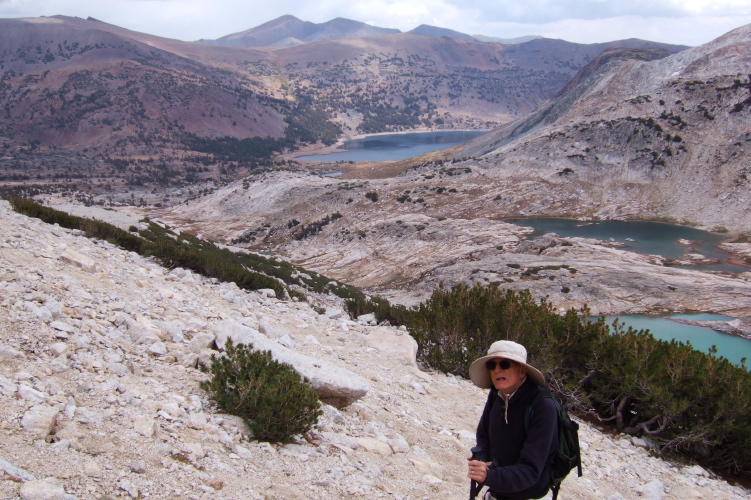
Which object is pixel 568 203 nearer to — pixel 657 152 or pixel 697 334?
pixel 657 152

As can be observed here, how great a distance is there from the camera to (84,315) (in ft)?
22.8

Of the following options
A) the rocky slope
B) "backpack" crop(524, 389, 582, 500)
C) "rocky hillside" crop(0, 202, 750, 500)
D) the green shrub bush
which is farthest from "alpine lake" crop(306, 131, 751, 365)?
"backpack" crop(524, 389, 582, 500)

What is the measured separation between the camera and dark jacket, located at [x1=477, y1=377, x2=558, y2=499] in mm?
3348

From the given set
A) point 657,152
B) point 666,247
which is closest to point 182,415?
point 666,247

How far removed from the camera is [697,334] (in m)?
23.4

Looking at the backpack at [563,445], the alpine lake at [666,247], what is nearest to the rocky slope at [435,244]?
the alpine lake at [666,247]

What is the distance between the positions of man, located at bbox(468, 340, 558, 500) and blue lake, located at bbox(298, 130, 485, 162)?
446 ft

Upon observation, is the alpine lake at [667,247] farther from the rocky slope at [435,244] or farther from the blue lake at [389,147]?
the blue lake at [389,147]

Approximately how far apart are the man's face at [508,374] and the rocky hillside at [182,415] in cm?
215

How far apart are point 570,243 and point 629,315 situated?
11433 mm

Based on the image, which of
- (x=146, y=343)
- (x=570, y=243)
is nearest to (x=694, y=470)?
(x=146, y=343)

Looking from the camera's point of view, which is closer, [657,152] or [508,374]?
[508,374]

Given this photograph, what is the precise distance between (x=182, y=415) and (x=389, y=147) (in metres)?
169

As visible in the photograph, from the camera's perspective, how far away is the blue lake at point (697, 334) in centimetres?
2164
